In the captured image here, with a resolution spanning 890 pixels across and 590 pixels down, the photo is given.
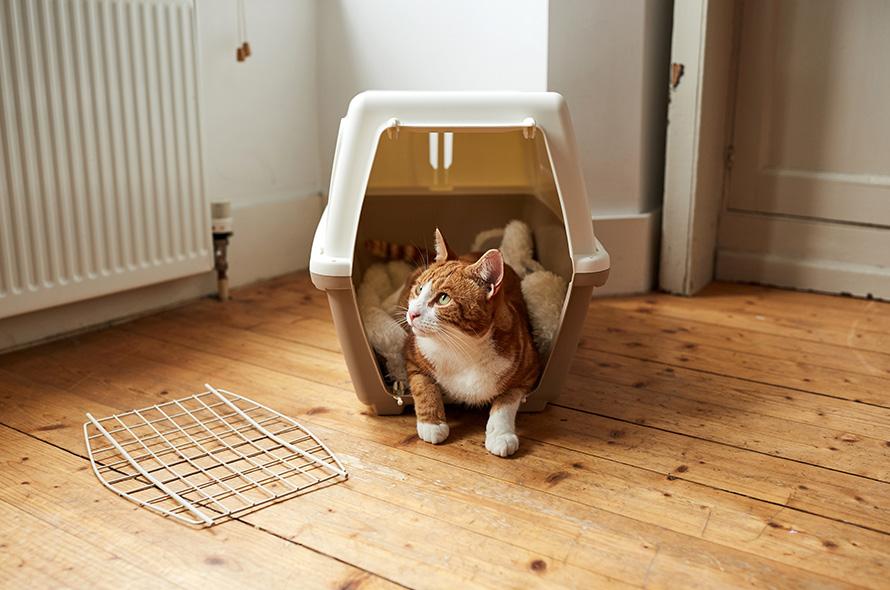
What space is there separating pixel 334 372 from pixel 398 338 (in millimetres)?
261

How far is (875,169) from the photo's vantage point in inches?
85.2

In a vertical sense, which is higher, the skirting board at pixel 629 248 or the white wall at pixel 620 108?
the white wall at pixel 620 108

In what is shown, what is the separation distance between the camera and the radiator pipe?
2.13m

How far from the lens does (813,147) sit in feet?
7.34

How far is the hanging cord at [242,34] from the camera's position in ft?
7.13

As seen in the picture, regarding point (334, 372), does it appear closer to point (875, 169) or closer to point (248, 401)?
point (248, 401)

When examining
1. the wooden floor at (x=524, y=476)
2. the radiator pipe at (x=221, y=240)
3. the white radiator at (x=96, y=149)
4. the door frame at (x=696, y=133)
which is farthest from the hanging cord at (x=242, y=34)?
the door frame at (x=696, y=133)

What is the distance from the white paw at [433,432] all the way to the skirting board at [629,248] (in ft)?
3.37

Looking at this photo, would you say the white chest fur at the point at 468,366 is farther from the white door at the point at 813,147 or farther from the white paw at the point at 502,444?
the white door at the point at 813,147

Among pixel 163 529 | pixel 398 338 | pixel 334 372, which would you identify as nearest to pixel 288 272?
pixel 334 372

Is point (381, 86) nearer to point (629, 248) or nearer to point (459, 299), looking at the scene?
point (629, 248)

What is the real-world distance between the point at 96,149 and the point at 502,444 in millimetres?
1209

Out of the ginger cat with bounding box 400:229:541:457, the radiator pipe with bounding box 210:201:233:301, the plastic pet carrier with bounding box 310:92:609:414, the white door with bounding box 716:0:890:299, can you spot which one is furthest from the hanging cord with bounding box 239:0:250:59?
the white door with bounding box 716:0:890:299

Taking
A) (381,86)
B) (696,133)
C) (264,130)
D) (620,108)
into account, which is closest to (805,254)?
(696,133)
